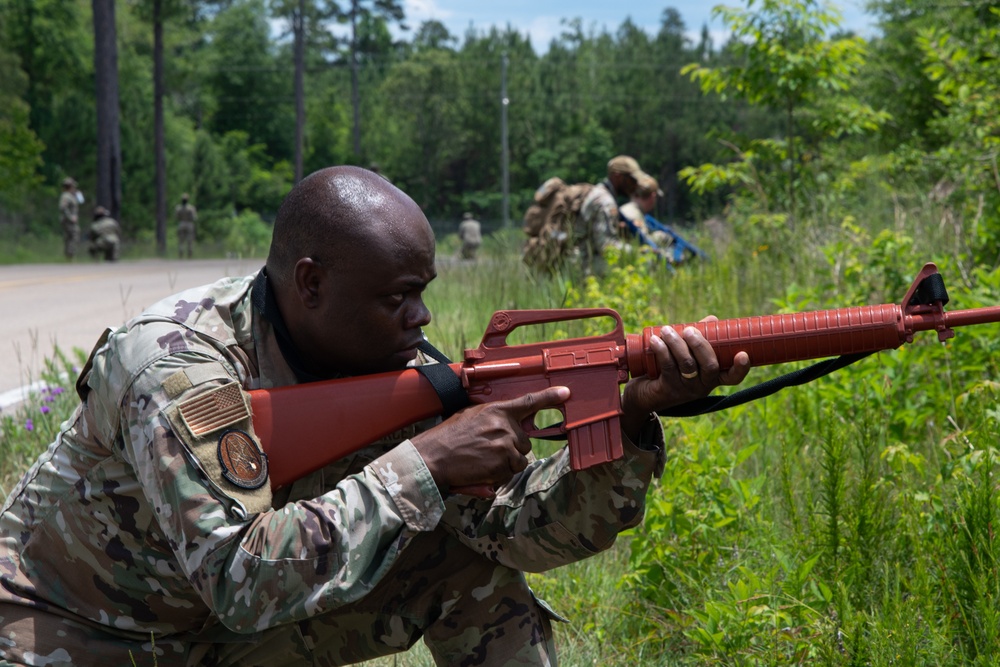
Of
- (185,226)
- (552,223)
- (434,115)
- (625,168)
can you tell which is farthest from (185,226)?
(434,115)

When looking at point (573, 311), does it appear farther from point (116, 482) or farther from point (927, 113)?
point (927, 113)

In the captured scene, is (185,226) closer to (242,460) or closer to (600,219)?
(600,219)

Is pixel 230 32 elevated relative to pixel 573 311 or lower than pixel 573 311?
elevated

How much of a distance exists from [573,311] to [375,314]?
440 mm

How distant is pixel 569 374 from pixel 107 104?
928 inches

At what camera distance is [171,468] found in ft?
6.55

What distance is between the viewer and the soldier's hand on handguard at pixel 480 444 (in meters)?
2.17

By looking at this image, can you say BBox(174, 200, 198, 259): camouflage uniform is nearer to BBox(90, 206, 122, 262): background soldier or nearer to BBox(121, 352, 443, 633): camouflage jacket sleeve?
BBox(90, 206, 122, 262): background soldier

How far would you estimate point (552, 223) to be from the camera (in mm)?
9016

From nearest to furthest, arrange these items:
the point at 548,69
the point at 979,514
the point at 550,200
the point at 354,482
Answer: the point at 354,482
the point at 979,514
the point at 550,200
the point at 548,69

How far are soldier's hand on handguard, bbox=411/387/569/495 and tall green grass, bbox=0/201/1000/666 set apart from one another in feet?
2.52

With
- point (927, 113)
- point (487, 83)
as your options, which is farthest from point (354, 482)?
point (487, 83)

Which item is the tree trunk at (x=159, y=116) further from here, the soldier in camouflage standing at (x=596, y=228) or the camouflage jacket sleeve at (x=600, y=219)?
the camouflage jacket sleeve at (x=600, y=219)

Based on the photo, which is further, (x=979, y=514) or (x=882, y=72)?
(x=882, y=72)
